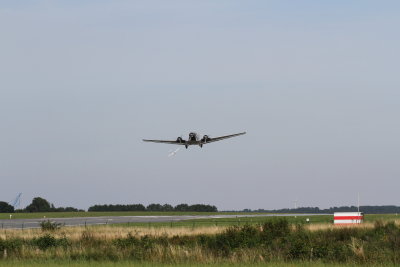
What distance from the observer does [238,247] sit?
49219 millimetres

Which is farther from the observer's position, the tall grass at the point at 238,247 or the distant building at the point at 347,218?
the distant building at the point at 347,218

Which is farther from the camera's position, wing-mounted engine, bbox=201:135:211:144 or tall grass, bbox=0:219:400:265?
wing-mounted engine, bbox=201:135:211:144

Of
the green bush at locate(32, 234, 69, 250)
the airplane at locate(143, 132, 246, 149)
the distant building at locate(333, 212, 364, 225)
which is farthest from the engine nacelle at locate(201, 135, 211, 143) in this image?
the green bush at locate(32, 234, 69, 250)

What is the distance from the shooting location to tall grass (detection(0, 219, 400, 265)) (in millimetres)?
37469

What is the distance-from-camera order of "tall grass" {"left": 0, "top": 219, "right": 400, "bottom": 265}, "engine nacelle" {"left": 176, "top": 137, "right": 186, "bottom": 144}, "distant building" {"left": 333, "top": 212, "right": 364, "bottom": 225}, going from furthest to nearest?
"engine nacelle" {"left": 176, "top": 137, "right": 186, "bottom": 144} → "distant building" {"left": 333, "top": 212, "right": 364, "bottom": 225} → "tall grass" {"left": 0, "top": 219, "right": 400, "bottom": 265}

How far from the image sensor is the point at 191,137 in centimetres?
8325

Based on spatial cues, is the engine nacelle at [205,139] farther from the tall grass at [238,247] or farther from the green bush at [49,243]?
the green bush at [49,243]

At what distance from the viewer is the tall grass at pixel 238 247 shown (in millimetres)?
37469

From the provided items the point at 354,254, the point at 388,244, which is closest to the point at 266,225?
the point at 388,244

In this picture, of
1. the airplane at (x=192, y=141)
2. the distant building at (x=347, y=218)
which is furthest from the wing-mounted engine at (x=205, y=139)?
the distant building at (x=347, y=218)

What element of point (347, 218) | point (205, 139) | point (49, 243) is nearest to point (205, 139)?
point (205, 139)

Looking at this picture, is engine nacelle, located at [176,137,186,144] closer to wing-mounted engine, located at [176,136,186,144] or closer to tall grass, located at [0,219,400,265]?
wing-mounted engine, located at [176,136,186,144]

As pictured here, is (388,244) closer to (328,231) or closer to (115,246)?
(328,231)

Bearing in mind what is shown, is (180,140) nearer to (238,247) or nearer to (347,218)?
(347,218)
